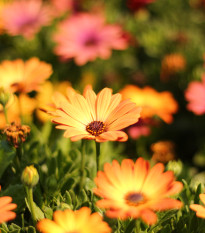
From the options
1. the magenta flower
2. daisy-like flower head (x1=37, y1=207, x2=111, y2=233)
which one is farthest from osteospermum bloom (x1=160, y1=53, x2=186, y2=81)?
daisy-like flower head (x1=37, y1=207, x2=111, y2=233)

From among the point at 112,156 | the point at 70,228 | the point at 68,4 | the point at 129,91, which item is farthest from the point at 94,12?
the point at 70,228

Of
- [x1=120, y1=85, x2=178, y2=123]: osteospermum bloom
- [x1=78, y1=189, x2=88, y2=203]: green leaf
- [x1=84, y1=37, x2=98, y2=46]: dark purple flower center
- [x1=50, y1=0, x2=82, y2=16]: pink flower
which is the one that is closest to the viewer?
[x1=78, y1=189, x2=88, y2=203]: green leaf

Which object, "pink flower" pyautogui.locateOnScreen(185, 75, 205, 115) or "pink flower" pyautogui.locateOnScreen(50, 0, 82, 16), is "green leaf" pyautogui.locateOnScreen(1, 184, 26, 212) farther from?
"pink flower" pyautogui.locateOnScreen(50, 0, 82, 16)

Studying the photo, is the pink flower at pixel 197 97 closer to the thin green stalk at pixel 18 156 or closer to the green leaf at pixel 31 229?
Answer: the thin green stalk at pixel 18 156

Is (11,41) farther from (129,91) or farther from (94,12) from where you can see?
(129,91)

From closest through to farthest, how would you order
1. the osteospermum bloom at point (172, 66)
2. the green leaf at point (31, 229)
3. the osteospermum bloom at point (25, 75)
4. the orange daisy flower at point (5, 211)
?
the orange daisy flower at point (5, 211), the green leaf at point (31, 229), the osteospermum bloom at point (25, 75), the osteospermum bloom at point (172, 66)

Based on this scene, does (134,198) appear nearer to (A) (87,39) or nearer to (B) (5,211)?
(B) (5,211)

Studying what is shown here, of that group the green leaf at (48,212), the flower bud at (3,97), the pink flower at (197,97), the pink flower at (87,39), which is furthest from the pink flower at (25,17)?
the green leaf at (48,212)
